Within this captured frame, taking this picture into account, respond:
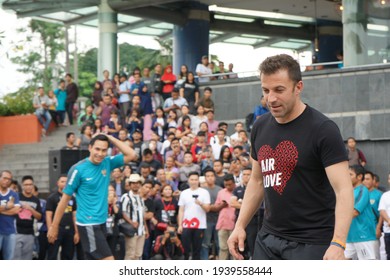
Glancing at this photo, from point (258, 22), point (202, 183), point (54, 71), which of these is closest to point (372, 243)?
point (202, 183)

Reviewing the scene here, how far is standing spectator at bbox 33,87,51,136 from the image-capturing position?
2886cm

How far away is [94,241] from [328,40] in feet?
77.4

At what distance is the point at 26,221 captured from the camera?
58.4ft

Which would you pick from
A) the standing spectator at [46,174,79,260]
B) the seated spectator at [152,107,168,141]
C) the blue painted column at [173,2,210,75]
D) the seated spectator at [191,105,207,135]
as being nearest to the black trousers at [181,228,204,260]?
the standing spectator at [46,174,79,260]

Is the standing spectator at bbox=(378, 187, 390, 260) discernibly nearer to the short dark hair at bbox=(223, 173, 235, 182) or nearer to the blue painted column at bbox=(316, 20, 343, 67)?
the short dark hair at bbox=(223, 173, 235, 182)

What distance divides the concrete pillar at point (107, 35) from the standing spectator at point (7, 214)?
16.0 meters

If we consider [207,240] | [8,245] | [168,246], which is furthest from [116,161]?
[207,240]

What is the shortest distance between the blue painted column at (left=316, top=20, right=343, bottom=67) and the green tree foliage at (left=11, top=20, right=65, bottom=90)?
2586 centimetres

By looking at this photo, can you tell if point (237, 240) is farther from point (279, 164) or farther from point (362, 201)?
point (362, 201)

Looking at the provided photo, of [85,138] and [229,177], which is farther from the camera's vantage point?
[85,138]

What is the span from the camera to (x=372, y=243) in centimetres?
1552

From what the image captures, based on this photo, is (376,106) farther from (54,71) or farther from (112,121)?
(54,71)

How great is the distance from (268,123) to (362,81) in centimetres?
1750

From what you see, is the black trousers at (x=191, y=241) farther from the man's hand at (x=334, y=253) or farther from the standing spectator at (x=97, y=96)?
the man's hand at (x=334, y=253)
